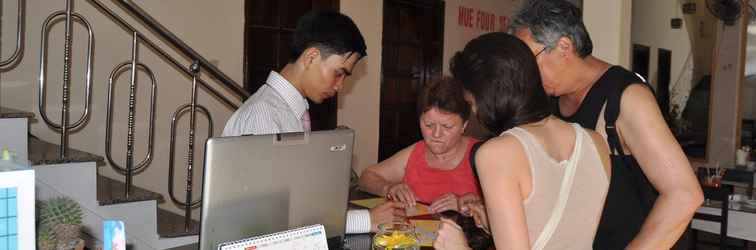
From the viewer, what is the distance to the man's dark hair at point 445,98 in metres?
3.05

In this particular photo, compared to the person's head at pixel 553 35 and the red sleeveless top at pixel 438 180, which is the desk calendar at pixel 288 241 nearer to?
the person's head at pixel 553 35

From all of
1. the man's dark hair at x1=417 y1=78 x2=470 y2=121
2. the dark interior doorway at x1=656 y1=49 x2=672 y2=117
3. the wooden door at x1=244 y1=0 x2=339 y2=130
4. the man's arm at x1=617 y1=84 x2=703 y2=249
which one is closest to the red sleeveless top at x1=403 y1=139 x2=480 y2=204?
the man's dark hair at x1=417 y1=78 x2=470 y2=121

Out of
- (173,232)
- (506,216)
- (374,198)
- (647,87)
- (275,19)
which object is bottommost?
(173,232)

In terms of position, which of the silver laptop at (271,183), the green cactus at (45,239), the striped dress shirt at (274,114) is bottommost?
the green cactus at (45,239)

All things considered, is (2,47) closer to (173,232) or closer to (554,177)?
(173,232)

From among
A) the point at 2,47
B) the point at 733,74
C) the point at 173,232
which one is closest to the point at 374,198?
the point at 173,232

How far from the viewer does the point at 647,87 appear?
1.69 meters

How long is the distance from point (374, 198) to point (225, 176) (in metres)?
1.76

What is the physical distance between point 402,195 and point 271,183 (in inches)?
55.2

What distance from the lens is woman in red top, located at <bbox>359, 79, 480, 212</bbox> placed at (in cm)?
306

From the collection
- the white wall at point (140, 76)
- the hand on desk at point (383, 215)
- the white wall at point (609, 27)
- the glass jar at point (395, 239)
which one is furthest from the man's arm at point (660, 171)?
the white wall at point (140, 76)

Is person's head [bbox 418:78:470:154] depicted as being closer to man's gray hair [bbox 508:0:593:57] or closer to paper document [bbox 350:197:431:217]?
paper document [bbox 350:197:431:217]

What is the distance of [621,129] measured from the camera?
65.3 inches

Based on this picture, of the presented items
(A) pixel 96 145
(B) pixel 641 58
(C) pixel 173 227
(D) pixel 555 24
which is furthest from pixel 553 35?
(B) pixel 641 58
